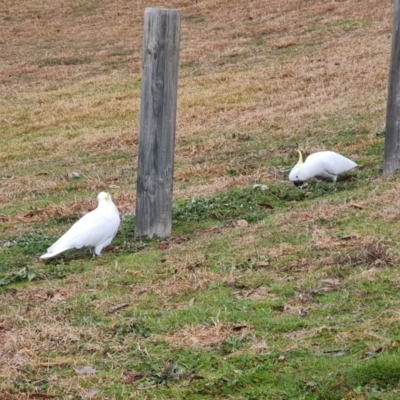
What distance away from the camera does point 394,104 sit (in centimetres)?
880

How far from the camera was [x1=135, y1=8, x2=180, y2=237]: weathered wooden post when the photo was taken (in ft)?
25.8

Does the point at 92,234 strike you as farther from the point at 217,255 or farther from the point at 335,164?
the point at 335,164

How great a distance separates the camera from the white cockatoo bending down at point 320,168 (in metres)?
9.49

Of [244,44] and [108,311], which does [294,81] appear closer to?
[244,44]

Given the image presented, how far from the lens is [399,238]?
6.82m

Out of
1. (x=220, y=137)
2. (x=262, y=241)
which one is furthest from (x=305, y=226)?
(x=220, y=137)

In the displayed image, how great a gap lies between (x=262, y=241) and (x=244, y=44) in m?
16.6

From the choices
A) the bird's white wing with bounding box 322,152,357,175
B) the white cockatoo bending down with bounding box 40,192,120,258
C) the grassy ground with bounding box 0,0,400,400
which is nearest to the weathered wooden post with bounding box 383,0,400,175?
the grassy ground with bounding box 0,0,400,400

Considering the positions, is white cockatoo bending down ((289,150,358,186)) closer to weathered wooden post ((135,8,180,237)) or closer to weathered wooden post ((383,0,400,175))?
weathered wooden post ((383,0,400,175))

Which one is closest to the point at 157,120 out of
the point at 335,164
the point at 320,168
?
the point at 320,168

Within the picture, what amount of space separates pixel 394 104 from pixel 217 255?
276 centimetres

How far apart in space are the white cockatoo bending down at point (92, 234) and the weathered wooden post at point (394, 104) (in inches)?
114

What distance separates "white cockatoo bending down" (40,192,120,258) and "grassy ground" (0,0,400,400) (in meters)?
0.13

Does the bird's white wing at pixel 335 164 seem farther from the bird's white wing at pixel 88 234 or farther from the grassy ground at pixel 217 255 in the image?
the bird's white wing at pixel 88 234
